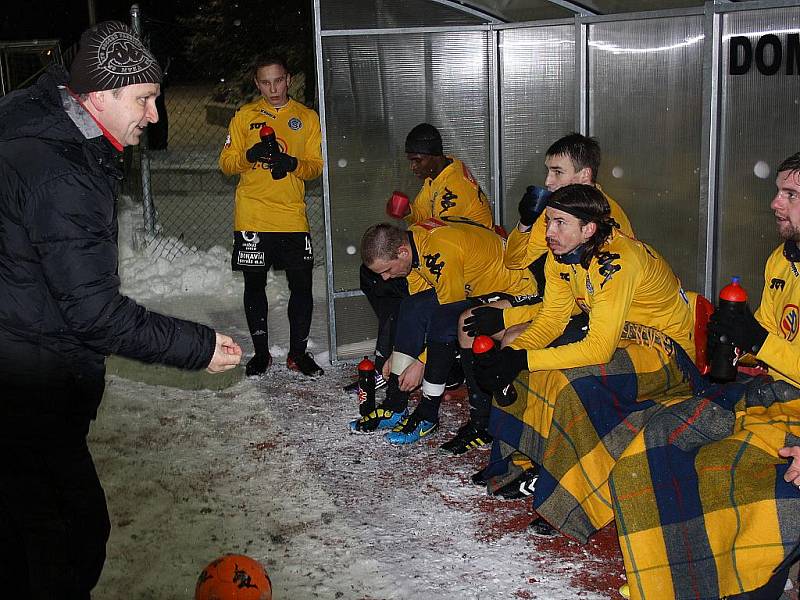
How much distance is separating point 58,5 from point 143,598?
2686 centimetres

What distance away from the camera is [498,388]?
13.3ft

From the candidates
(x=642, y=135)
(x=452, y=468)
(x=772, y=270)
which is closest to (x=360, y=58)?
(x=642, y=135)

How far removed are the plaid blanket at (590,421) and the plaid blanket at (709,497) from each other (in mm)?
285

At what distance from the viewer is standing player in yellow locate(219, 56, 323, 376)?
6.33 m

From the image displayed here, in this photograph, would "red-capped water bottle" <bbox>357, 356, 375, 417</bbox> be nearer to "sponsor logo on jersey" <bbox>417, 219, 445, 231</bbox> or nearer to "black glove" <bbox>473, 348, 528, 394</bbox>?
"sponsor logo on jersey" <bbox>417, 219, 445, 231</bbox>

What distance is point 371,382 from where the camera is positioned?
18.0 ft

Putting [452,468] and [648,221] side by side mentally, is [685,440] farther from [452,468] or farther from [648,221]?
[648,221]

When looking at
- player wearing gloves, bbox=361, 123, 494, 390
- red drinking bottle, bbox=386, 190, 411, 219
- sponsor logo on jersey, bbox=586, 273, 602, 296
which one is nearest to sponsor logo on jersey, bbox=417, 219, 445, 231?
player wearing gloves, bbox=361, 123, 494, 390

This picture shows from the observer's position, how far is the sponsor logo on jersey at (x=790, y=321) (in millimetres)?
3566

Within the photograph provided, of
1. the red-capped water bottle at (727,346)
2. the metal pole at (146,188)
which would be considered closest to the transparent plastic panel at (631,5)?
the red-capped water bottle at (727,346)

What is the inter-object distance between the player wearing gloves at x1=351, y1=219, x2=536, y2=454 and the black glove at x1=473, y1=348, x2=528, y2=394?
1.05m

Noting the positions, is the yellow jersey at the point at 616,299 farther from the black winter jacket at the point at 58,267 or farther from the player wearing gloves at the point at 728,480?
the black winter jacket at the point at 58,267

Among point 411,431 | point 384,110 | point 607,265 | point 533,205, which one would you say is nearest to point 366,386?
point 411,431

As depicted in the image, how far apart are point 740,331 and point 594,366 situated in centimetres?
75
